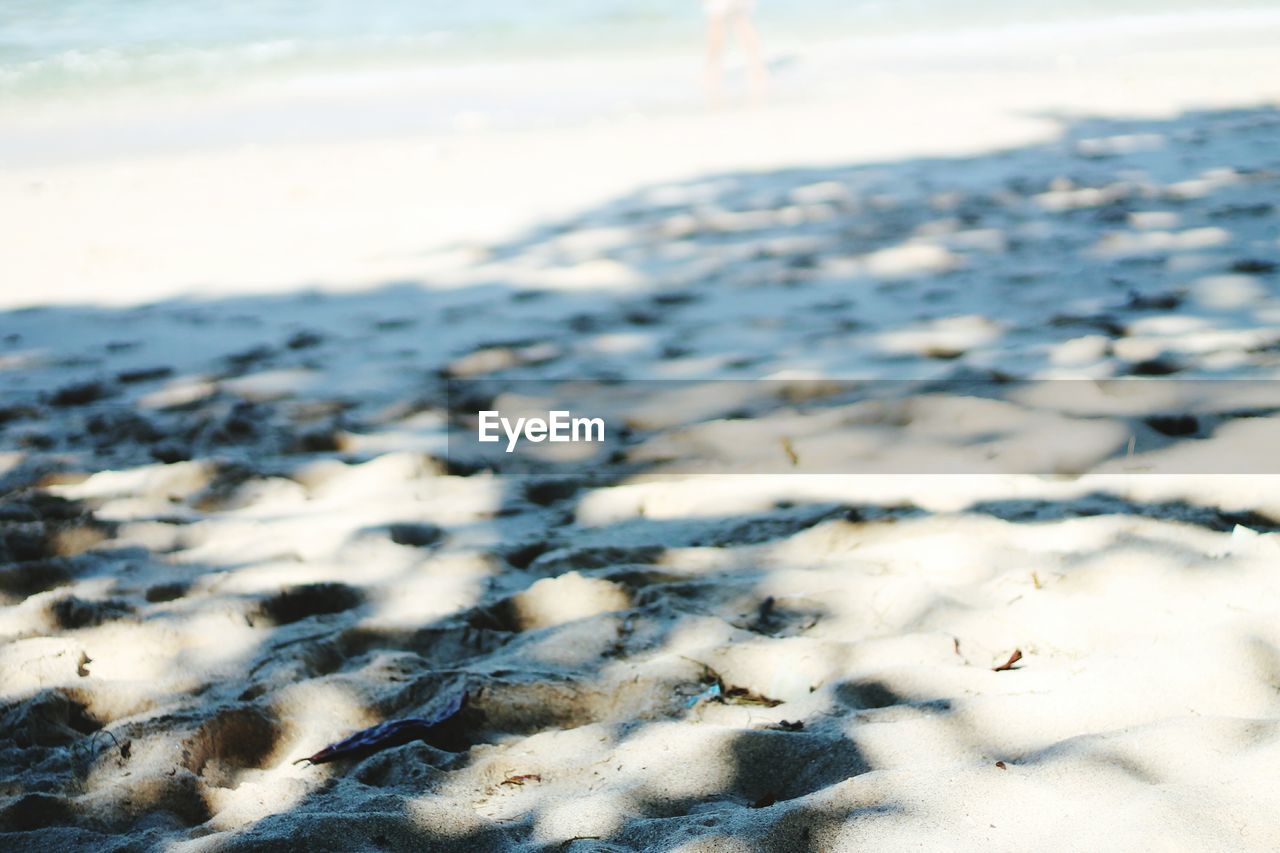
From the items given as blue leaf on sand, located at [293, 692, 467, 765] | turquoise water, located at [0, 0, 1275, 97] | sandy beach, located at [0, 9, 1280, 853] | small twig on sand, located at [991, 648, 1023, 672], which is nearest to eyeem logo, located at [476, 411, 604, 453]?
sandy beach, located at [0, 9, 1280, 853]

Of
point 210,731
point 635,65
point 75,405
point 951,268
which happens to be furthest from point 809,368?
point 635,65

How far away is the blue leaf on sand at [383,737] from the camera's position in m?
1.66

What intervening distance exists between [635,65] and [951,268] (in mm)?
10625

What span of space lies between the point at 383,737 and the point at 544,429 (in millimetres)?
1369

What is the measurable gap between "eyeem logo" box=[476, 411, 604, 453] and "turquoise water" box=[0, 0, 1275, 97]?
12.2m

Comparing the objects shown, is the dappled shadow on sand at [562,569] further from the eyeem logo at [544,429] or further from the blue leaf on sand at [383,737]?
the eyeem logo at [544,429]

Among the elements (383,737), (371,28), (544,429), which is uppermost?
(371,28)

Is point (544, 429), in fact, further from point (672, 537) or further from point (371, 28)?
point (371, 28)

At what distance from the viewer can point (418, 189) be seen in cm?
638

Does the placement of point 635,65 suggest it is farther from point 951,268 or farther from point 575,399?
point 575,399

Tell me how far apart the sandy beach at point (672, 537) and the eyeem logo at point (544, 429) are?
115mm

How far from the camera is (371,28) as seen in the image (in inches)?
714

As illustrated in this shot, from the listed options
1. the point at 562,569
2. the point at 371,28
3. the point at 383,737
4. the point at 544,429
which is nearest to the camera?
the point at 383,737

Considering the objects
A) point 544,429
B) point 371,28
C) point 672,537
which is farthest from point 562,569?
point 371,28
